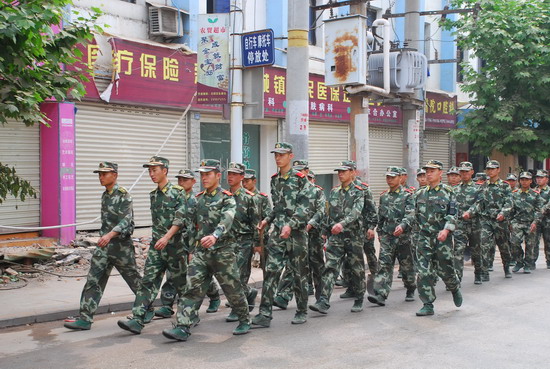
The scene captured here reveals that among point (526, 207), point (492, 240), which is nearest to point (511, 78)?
point (526, 207)

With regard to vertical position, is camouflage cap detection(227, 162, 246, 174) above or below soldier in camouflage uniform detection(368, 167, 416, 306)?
above

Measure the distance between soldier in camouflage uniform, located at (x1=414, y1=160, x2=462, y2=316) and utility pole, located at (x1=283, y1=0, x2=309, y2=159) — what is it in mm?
3008

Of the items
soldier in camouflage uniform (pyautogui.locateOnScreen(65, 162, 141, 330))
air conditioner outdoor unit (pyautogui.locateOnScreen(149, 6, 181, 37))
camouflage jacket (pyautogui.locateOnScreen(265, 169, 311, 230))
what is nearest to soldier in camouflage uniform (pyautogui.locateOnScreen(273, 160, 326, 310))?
camouflage jacket (pyautogui.locateOnScreen(265, 169, 311, 230))

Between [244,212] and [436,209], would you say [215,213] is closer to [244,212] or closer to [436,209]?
[244,212]

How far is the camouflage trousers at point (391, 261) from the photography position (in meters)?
9.36

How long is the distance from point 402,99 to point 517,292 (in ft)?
21.0

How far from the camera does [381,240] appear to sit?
31.8ft

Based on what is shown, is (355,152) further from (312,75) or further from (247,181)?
(312,75)

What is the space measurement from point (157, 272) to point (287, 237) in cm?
155

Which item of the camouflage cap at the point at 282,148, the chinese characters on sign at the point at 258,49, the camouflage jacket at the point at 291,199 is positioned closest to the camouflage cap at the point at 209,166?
the camouflage cap at the point at 282,148

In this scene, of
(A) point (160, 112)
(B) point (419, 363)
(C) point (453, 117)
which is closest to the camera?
(B) point (419, 363)

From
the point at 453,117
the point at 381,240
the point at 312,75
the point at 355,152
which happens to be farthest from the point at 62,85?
the point at 453,117

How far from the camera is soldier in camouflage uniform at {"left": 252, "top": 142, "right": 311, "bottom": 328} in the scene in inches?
314

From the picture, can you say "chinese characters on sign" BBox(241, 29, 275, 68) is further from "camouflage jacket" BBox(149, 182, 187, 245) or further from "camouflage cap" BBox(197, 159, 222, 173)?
"camouflage cap" BBox(197, 159, 222, 173)
